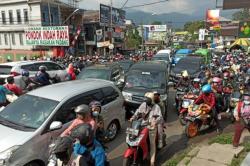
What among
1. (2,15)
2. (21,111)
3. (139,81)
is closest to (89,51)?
(2,15)

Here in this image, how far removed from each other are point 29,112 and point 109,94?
2402 millimetres

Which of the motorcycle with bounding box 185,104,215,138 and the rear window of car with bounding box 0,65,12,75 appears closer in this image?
the motorcycle with bounding box 185,104,215,138

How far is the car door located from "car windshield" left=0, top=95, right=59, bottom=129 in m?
1.73

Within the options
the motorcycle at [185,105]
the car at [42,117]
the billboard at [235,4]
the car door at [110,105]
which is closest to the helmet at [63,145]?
the car at [42,117]

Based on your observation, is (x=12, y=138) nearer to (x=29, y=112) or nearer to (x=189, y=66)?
(x=29, y=112)

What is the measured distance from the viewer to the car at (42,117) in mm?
4859

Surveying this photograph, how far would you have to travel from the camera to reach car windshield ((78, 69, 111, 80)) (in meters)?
11.0

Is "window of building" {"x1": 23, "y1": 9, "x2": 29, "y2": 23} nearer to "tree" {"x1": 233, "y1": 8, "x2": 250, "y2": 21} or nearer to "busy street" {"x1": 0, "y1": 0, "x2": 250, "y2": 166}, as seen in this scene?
"busy street" {"x1": 0, "y1": 0, "x2": 250, "y2": 166}

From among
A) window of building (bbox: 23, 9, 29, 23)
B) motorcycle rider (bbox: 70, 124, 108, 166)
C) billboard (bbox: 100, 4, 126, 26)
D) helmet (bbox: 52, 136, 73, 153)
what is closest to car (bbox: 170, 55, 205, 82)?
motorcycle rider (bbox: 70, 124, 108, 166)

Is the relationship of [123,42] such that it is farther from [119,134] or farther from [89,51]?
[119,134]

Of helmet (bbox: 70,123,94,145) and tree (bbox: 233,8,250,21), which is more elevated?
tree (bbox: 233,8,250,21)

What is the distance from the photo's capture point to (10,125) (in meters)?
5.49

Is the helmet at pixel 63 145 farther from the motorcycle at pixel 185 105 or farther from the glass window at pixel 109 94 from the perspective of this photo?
the motorcycle at pixel 185 105

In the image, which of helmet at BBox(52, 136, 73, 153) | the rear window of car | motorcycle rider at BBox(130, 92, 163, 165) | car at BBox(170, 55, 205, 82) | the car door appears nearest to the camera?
helmet at BBox(52, 136, 73, 153)
